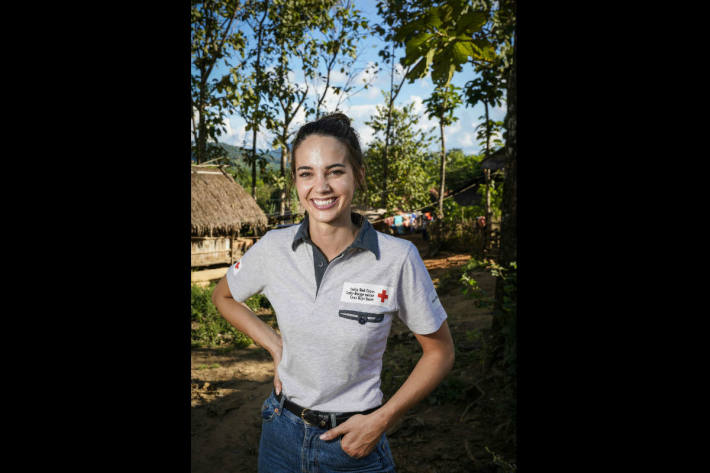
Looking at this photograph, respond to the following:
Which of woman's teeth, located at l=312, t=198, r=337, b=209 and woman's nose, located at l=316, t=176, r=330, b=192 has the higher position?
woman's nose, located at l=316, t=176, r=330, b=192

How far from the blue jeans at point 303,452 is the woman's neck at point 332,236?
59 centimetres

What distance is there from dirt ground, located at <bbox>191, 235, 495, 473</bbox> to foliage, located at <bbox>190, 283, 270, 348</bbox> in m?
0.50

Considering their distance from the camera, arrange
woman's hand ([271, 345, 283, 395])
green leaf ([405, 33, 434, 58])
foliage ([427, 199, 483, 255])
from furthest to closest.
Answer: foliage ([427, 199, 483, 255]) → green leaf ([405, 33, 434, 58]) → woman's hand ([271, 345, 283, 395])

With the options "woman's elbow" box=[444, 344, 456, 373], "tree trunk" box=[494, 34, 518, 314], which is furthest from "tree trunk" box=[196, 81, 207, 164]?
"woman's elbow" box=[444, 344, 456, 373]

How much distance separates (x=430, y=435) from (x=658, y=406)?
355cm

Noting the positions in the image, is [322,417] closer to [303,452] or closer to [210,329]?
[303,452]

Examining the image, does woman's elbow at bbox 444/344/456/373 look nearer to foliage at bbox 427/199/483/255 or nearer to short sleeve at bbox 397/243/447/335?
short sleeve at bbox 397/243/447/335

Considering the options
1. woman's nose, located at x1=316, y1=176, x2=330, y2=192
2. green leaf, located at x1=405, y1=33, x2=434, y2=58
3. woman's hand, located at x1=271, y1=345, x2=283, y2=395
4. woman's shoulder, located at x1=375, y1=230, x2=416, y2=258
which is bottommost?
woman's hand, located at x1=271, y1=345, x2=283, y2=395

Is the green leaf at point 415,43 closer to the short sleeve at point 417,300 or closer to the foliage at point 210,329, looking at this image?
the short sleeve at point 417,300

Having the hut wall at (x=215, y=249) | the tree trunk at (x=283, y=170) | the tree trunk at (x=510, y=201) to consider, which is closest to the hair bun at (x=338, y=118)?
the tree trunk at (x=510, y=201)

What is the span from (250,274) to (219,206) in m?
9.85

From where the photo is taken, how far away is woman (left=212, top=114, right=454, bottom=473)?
4.80ft

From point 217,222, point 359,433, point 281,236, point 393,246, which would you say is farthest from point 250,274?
point 217,222

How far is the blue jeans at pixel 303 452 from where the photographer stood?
1.46m
